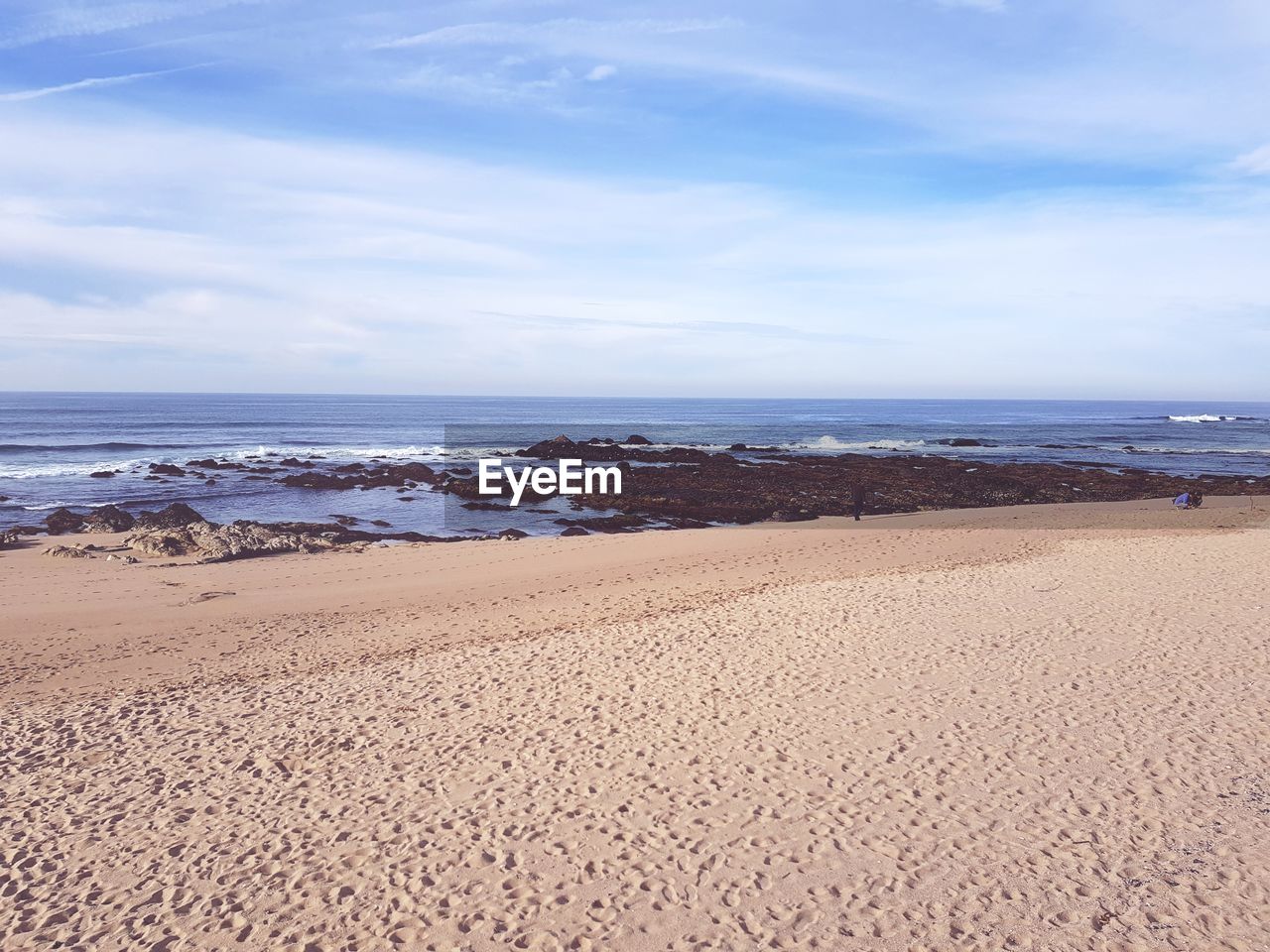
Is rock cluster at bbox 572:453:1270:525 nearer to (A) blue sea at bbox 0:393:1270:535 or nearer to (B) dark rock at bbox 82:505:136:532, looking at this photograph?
(A) blue sea at bbox 0:393:1270:535

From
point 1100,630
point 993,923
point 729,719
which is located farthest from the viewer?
point 1100,630

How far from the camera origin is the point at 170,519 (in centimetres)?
1898

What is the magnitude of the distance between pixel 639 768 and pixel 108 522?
18.0 metres

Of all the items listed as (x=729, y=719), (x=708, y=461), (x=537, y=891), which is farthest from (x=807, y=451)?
(x=537, y=891)

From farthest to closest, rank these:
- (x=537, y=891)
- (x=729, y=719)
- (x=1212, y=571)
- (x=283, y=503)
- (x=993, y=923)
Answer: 1. (x=283, y=503)
2. (x=1212, y=571)
3. (x=729, y=719)
4. (x=537, y=891)
5. (x=993, y=923)

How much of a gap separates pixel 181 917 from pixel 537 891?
7.18 feet

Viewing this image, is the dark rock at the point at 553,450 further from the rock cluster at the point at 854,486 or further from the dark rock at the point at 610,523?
the dark rock at the point at 610,523

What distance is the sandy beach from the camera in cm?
498

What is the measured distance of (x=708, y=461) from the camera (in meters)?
38.9

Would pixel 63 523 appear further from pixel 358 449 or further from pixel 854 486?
pixel 358 449

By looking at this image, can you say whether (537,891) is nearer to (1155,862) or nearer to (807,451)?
(1155,862)

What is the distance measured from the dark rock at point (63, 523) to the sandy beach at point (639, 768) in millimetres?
7385

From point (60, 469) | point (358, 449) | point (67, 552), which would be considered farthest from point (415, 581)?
point (358, 449)

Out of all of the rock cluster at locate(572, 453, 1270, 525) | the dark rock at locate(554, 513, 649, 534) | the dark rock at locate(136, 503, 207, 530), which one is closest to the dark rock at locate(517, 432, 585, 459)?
the rock cluster at locate(572, 453, 1270, 525)
